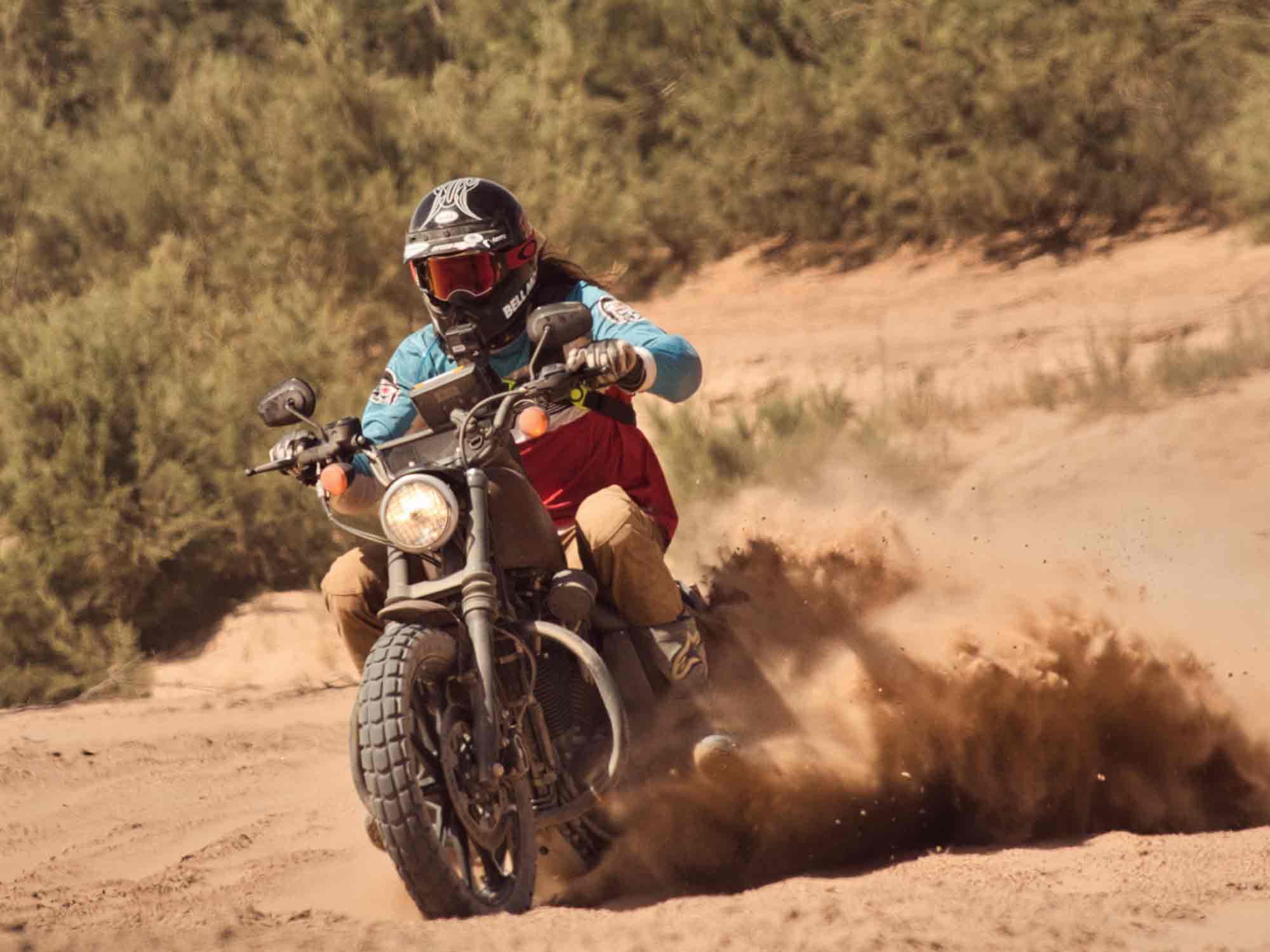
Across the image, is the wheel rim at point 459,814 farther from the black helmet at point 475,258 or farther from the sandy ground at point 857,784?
the black helmet at point 475,258

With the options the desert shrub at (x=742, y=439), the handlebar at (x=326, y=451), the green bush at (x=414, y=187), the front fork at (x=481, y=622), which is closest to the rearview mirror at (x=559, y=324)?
the front fork at (x=481, y=622)

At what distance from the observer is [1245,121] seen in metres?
15.7

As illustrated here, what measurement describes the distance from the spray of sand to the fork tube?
0.90m

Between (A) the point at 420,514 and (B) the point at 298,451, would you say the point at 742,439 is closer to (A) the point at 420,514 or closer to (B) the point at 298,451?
(B) the point at 298,451

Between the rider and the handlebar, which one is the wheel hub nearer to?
the rider

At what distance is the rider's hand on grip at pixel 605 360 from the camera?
4.55m

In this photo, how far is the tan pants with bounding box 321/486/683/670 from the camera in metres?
4.89

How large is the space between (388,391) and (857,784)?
1.98 m

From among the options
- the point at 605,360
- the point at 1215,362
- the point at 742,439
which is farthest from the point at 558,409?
the point at 1215,362

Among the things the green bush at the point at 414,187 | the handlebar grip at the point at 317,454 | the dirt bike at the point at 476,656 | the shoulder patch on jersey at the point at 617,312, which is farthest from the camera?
the green bush at the point at 414,187

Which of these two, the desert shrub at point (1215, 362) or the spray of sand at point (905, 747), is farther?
the desert shrub at point (1215, 362)

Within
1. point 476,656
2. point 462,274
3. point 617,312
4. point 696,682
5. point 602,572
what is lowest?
point 696,682

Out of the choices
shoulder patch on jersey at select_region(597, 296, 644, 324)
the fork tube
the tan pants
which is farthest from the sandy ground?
shoulder patch on jersey at select_region(597, 296, 644, 324)

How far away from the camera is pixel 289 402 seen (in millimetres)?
4789
